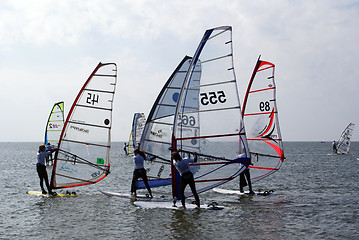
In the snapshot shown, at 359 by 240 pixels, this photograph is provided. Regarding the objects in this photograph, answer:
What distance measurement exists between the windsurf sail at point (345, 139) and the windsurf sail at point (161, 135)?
43992 mm

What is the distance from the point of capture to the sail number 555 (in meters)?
10.5

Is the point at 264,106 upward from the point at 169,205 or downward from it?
Answer: upward

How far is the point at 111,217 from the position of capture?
9.80 meters

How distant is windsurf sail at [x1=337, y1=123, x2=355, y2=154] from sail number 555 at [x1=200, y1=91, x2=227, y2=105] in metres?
45.6

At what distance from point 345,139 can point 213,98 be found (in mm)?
49010

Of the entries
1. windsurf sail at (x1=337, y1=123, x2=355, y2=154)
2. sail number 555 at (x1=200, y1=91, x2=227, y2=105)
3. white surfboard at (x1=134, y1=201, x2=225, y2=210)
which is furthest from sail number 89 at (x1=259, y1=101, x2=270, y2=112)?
windsurf sail at (x1=337, y1=123, x2=355, y2=154)

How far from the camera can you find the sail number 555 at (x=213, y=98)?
10523mm

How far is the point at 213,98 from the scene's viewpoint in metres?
10.6

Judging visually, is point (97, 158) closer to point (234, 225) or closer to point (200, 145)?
point (200, 145)

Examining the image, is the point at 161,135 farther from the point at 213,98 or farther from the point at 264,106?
the point at 264,106

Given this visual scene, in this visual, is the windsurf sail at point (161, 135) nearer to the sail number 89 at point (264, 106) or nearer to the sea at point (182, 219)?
the sea at point (182, 219)

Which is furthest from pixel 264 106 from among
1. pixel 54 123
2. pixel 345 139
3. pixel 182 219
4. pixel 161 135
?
pixel 345 139

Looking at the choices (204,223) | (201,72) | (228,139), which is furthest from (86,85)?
(204,223)

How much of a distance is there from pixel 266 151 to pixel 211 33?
20.6ft
